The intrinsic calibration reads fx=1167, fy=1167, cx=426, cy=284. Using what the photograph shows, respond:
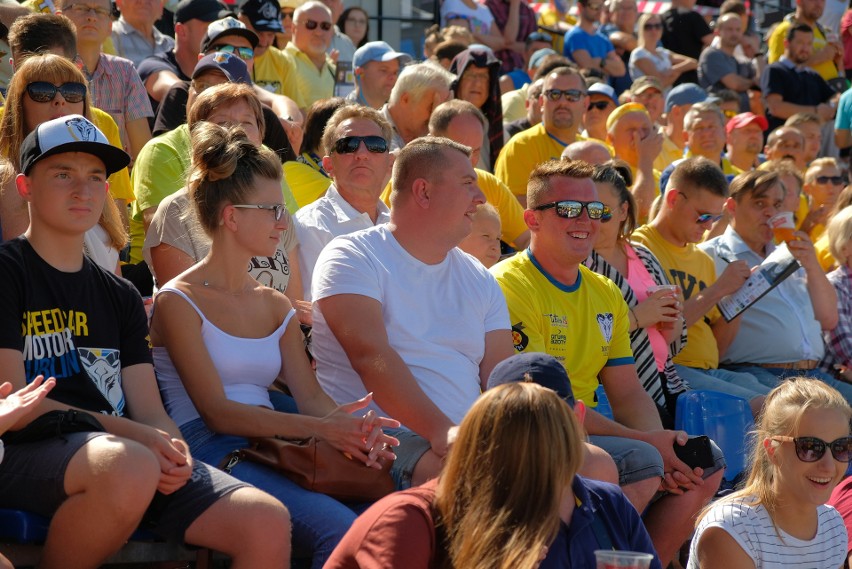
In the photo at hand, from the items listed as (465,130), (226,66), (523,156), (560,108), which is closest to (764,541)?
(465,130)

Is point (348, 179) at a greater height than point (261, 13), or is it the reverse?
point (261, 13)

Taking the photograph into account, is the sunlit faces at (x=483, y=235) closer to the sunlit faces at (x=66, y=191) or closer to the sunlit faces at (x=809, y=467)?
the sunlit faces at (x=809, y=467)

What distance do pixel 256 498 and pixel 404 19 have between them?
10950 millimetres

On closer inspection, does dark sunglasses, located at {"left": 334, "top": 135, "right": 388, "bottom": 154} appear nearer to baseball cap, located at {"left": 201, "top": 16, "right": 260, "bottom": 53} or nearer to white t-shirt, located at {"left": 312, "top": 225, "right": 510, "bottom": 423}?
white t-shirt, located at {"left": 312, "top": 225, "right": 510, "bottom": 423}

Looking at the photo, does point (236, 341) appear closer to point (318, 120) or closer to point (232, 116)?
point (232, 116)

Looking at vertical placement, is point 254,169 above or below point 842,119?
above

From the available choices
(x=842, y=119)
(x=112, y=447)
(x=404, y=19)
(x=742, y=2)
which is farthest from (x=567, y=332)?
(x=742, y=2)

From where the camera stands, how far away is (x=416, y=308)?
4531mm

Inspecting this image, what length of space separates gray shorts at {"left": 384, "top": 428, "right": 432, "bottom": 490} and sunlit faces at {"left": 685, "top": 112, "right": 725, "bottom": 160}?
568 cm

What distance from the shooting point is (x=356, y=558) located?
2.78 meters

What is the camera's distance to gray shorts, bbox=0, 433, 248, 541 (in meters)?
3.41

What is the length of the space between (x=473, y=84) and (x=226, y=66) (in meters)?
2.49

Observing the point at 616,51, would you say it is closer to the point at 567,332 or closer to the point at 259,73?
the point at 259,73

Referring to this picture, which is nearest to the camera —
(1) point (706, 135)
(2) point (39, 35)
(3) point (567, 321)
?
(3) point (567, 321)
